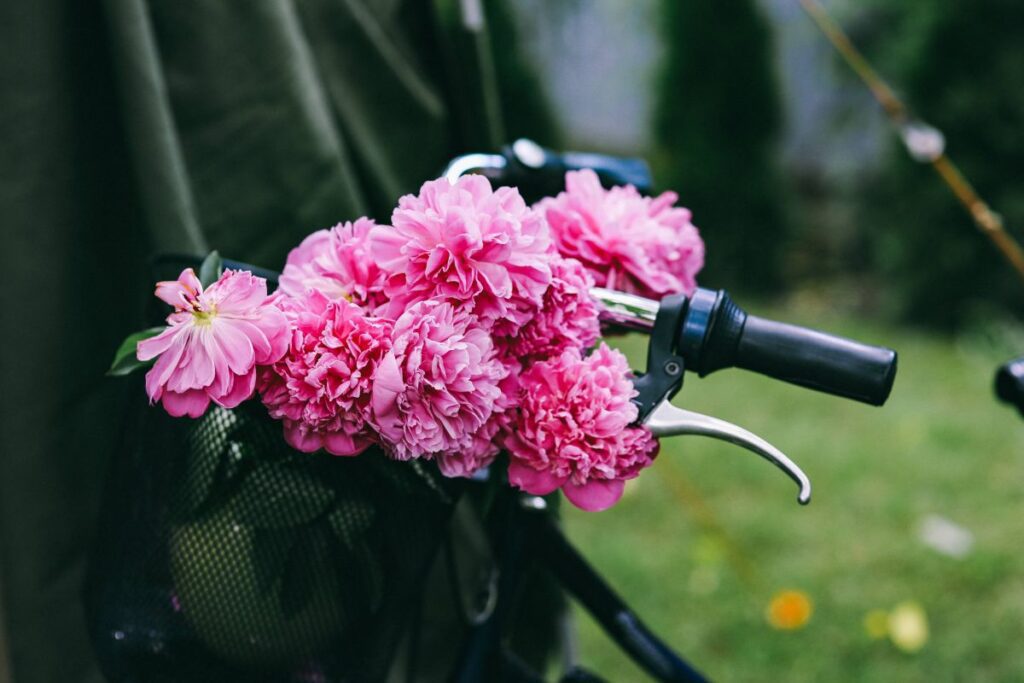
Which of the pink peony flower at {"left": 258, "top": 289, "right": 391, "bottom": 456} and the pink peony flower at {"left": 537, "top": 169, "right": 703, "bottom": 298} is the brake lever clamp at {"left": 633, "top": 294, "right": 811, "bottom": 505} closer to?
the pink peony flower at {"left": 537, "top": 169, "right": 703, "bottom": 298}

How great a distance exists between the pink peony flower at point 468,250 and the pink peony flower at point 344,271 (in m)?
0.04

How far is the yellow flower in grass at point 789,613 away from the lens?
235 centimetres

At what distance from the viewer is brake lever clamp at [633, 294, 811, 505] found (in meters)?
0.77

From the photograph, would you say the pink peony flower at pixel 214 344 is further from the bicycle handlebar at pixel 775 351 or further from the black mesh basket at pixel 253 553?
the bicycle handlebar at pixel 775 351

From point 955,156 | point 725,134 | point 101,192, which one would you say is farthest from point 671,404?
point 725,134

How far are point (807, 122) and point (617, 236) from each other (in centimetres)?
664

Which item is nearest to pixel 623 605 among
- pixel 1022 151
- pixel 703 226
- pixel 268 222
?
pixel 268 222

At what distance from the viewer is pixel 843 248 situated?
254 inches

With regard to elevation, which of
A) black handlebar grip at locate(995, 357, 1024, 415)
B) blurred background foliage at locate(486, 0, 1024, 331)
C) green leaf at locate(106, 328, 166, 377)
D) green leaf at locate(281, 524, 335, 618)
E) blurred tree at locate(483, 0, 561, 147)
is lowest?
blurred background foliage at locate(486, 0, 1024, 331)

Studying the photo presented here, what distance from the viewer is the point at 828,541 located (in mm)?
2736

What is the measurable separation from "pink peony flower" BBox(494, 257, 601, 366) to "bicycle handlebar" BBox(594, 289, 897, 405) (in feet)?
0.29

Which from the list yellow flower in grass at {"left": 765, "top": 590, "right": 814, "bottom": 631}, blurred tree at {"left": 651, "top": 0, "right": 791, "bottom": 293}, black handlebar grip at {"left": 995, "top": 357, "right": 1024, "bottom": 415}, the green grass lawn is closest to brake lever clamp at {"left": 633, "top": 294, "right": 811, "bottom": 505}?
black handlebar grip at {"left": 995, "top": 357, "right": 1024, "bottom": 415}

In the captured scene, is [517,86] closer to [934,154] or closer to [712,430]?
[934,154]

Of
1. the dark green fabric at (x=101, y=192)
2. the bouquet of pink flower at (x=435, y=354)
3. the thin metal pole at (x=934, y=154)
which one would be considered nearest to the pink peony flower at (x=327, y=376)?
the bouquet of pink flower at (x=435, y=354)
